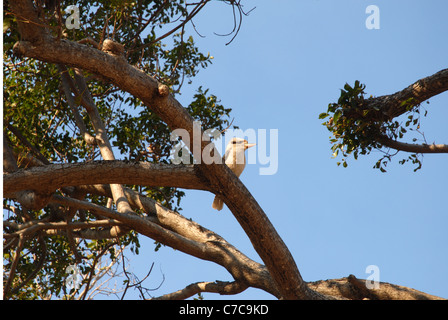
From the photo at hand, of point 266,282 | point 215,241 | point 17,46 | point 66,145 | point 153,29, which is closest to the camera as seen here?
point 17,46

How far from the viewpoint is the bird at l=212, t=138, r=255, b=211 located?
5.92 m

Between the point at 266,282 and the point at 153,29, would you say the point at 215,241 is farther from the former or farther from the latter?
the point at 153,29

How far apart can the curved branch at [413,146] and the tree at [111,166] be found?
1.82 m

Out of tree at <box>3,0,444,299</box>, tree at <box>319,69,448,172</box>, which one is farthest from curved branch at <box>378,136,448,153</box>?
tree at <box>3,0,444,299</box>

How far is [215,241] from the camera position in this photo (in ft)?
18.5

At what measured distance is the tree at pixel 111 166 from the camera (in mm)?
3748

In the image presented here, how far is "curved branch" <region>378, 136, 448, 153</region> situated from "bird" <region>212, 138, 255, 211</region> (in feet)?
5.36

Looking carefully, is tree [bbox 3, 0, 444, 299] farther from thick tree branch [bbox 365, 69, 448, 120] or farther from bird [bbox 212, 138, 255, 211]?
thick tree branch [bbox 365, 69, 448, 120]

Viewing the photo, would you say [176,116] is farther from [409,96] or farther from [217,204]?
[409,96]

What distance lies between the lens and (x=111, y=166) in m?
4.18

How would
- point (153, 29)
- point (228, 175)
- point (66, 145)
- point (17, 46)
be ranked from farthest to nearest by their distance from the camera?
point (66, 145)
point (153, 29)
point (228, 175)
point (17, 46)
